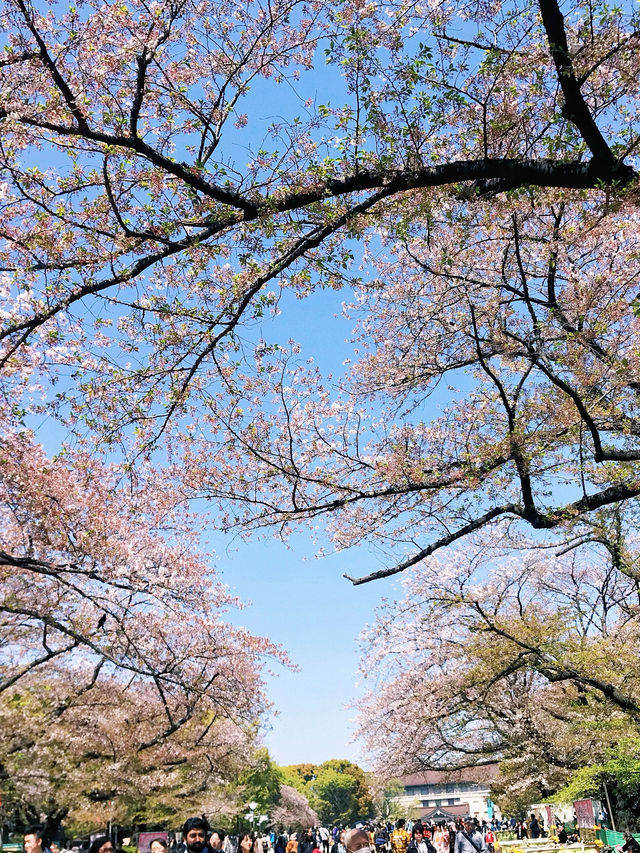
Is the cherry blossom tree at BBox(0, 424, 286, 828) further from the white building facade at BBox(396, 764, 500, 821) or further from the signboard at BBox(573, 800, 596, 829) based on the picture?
the white building facade at BBox(396, 764, 500, 821)

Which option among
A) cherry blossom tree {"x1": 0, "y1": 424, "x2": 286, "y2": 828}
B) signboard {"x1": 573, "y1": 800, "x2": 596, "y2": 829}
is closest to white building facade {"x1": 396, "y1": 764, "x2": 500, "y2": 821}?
cherry blossom tree {"x1": 0, "y1": 424, "x2": 286, "y2": 828}

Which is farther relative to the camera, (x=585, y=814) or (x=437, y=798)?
(x=437, y=798)

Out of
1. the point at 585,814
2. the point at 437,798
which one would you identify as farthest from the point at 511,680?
the point at 437,798

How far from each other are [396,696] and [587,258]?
50.8ft

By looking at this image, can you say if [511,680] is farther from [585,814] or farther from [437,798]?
[437,798]

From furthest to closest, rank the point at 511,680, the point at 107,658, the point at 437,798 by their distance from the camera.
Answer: the point at 437,798 < the point at 511,680 < the point at 107,658

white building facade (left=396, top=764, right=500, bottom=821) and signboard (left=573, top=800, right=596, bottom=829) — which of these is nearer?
signboard (left=573, top=800, right=596, bottom=829)

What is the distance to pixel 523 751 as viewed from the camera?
792 inches

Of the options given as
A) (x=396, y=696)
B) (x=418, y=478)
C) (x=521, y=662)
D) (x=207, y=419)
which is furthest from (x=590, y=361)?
(x=396, y=696)

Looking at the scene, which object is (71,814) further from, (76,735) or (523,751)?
(523,751)

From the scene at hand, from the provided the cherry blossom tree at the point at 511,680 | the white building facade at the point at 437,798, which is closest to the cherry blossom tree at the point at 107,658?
the cherry blossom tree at the point at 511,680

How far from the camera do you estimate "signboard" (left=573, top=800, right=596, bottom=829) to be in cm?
1313

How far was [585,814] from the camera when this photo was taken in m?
13.4

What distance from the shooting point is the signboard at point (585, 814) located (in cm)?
1313
